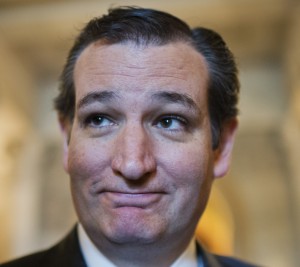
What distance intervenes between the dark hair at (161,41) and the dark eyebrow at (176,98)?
10cm

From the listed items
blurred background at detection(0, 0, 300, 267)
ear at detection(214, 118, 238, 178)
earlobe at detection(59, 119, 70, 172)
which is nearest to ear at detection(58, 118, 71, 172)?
earlobe at detection(59, 119, 70, 172)

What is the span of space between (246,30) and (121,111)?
264 centimetres

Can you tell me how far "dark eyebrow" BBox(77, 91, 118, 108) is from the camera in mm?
967

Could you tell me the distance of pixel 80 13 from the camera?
3.04 metres

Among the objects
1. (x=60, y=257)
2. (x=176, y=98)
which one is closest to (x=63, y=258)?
(x=60, y=257)

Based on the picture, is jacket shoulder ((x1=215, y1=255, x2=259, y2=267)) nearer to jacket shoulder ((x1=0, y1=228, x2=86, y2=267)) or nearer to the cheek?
jacket shoulder ((x1=0, y1=228, x2=86, y2=267))

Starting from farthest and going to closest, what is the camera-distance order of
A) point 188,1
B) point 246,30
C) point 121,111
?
point 246,30, point 188,1, point 121,111

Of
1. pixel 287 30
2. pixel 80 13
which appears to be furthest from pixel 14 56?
pixel 287 30

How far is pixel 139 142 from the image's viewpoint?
91 centimetres

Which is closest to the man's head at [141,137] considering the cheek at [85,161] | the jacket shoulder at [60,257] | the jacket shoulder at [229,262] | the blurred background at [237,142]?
the cheek at [85,161]

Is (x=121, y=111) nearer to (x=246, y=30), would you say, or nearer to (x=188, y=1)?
(x=188, y=1)

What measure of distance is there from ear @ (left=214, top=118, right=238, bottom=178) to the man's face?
86 mm

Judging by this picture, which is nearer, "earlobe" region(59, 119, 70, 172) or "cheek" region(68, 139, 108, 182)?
"cheek" region(68, 139, 108, 182)

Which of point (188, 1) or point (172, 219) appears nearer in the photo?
point (172, 219)
